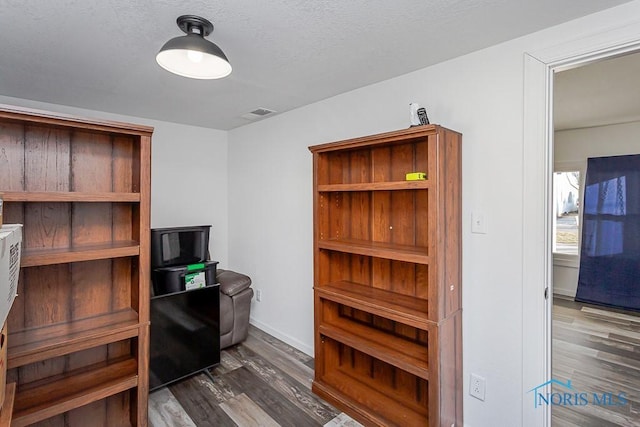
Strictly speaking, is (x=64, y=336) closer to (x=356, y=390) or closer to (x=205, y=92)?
(x=356, y=390)

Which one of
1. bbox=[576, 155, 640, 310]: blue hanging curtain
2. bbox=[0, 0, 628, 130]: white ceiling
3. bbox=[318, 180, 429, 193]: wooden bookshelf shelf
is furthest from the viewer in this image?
bbox=[576, 155, 640, 310]: blue hanging curtain

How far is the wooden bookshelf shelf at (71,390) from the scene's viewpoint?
4.59 feet

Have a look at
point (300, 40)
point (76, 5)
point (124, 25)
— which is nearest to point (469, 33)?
point (300, 40)

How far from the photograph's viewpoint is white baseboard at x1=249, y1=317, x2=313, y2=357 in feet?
9.89

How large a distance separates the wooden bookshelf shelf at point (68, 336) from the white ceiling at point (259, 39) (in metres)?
1.51

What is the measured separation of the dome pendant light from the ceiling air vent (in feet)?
4.84

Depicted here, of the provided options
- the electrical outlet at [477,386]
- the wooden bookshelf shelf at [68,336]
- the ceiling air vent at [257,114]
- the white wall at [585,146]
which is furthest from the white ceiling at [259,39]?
the white wall at [585,146]

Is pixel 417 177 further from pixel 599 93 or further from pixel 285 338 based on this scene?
pixel 599 93

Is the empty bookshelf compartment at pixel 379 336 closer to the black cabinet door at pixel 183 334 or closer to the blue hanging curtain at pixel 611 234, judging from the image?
the black cabinet door at pixel 183 334

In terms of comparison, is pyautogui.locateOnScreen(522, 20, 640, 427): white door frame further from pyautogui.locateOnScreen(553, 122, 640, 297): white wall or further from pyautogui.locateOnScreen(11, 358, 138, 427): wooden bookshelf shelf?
pyautogui.locateOnScreen(553, 122, 640, 297): white wall

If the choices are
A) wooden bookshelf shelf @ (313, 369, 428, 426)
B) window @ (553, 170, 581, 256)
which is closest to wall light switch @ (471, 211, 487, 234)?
wooden bookshelf shelf @ (313, 369, 428, 426)

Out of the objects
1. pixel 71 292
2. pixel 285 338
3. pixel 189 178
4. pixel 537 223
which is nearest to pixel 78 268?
pixel 71 292

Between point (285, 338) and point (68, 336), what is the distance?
6.68 feet

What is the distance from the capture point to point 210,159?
154 inches
